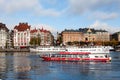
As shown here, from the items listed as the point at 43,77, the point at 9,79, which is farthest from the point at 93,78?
the point at 9,79

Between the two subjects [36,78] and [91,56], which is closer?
[36,78]

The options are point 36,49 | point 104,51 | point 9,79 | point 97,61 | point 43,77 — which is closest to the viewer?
point 9,79

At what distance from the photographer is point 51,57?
3433 inches

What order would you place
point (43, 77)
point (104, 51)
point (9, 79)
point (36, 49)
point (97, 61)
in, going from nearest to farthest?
point (9, 79) → point (43, 77) → point (97, 61) → point (104, 51) → point (36, 49)

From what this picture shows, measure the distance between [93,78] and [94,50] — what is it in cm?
8541

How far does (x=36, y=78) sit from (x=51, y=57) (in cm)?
4071

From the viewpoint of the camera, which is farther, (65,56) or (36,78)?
(65,56)

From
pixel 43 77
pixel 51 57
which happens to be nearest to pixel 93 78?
pixel 43 77

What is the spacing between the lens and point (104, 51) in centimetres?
13100

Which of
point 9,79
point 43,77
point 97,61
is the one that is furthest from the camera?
point 97,61

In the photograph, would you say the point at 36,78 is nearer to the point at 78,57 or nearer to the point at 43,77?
the point at 43,77

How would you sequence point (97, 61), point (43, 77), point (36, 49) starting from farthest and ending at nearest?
1. point (36, 49)
2. point (97, 61)
3. point (43, 77)

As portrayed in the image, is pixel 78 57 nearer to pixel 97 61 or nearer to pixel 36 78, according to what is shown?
pixel 97 61

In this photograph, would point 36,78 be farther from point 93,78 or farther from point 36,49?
point 36,49
